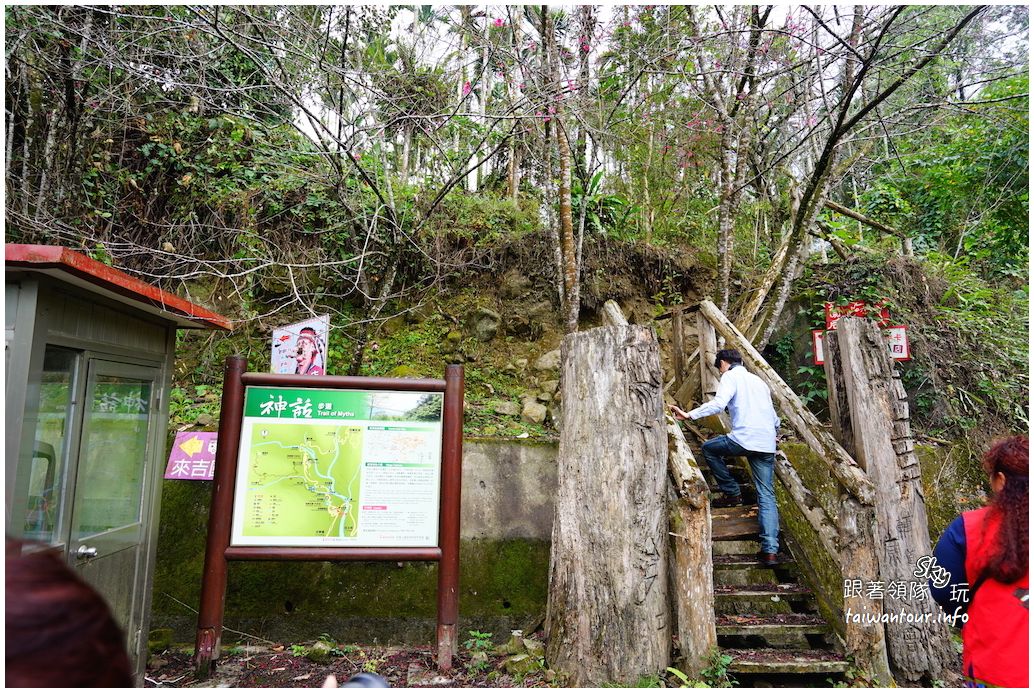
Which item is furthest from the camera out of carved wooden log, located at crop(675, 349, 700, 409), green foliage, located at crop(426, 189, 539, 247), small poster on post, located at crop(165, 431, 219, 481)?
green foliage, located at crop(426, 189, 539, 247)

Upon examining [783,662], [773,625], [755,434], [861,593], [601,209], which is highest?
[601,209]

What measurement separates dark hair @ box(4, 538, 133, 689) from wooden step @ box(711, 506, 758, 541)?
421cm

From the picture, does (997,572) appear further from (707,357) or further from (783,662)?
(707,357)

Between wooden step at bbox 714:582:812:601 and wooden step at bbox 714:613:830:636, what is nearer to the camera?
wooden step at bbox 714:613:830:636

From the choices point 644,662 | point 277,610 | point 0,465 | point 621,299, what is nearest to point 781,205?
point 621,299

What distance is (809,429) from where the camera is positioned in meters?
4.18

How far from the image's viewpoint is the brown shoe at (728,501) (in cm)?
478

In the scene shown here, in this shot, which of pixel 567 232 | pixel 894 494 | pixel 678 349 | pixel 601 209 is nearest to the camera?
pixel 894 494

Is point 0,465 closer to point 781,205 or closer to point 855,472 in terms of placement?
point 855,472

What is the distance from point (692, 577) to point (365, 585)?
2637 millimetres

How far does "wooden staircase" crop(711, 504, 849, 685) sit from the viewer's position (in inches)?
139

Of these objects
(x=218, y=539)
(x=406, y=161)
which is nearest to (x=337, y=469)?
(x=218, y=539)

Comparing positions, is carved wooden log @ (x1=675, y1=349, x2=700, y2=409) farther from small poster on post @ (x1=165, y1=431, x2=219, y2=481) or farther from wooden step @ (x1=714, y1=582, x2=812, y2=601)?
small poster on post @ (x1=165, y1=431, x2=219, y2=481)

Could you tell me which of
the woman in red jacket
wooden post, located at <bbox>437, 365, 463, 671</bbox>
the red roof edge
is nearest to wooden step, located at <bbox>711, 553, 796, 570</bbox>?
wooden post, located at <bbox>437, 365, 463, 671</bbox>
